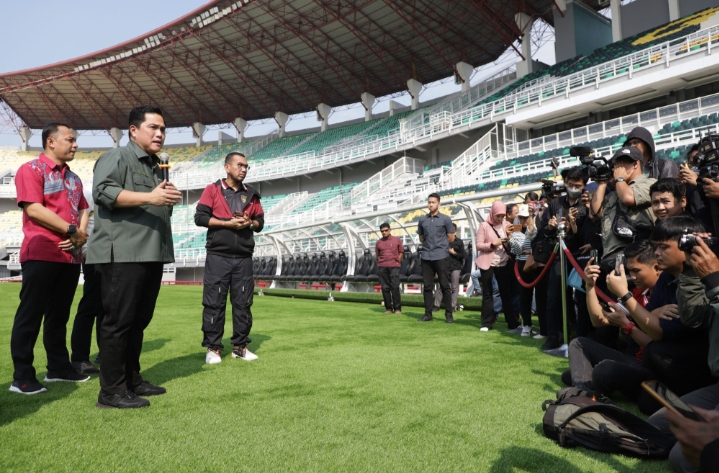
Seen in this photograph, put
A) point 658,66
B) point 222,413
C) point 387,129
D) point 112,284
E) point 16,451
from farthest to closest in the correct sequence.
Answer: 1. point 387,129
2. point 658,66
3. point 112,284
4. point 222,413
5. point 16,451

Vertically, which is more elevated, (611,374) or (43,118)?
(43,118)

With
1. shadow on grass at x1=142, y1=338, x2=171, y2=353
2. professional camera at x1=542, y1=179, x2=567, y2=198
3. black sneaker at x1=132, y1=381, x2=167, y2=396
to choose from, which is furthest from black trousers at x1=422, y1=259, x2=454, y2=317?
black sneaker at x1=132, y1=381, x2=167, y2=396

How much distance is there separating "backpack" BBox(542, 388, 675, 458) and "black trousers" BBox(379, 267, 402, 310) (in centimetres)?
643

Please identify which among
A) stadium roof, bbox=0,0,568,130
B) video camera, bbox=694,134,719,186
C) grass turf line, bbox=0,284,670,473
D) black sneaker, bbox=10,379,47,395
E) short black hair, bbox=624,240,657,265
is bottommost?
grass turf line, bbox=0,284,670,473

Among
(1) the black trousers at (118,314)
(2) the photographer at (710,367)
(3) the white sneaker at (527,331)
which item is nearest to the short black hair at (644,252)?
(2) the photographer at (710,367)

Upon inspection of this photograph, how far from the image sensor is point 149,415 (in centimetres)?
289

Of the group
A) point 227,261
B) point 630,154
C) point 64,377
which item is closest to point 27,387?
point 64,377

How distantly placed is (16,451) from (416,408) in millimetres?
1987

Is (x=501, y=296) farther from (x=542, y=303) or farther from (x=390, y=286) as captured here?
(x=390, y=286)

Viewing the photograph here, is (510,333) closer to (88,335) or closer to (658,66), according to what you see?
(88,335)

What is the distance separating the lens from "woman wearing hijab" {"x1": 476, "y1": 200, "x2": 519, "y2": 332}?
21.0 feet

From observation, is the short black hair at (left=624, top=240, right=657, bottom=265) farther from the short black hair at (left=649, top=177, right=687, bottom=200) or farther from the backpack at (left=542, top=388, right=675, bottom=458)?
the backpack at (left=542, top=388, right=675, bottom=458)

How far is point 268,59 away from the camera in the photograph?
37.0 metres

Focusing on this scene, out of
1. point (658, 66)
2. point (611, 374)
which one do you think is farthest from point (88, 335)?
point (658, 66)
